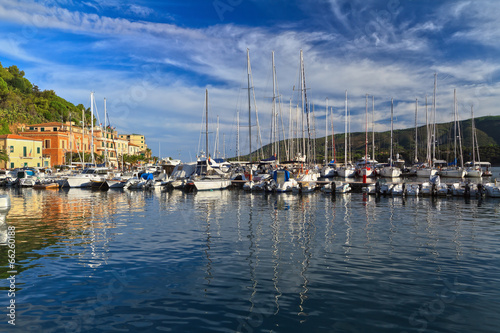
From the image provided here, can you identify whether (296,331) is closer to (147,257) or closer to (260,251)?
(260,251)

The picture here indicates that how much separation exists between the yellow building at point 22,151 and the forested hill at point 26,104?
16517 mm

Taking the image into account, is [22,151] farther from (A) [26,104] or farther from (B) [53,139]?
(A) [26,104]

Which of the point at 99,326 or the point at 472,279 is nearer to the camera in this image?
the point at 99,326

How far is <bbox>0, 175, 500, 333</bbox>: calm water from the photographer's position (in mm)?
8766

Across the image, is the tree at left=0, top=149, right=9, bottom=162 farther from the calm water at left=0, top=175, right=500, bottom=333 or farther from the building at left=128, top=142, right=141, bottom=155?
the calm water at left=0, top=175, right=500, bottom=333

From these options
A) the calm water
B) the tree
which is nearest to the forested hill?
the tree

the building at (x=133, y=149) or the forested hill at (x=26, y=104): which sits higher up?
the forested hill at (x=26, y=104)

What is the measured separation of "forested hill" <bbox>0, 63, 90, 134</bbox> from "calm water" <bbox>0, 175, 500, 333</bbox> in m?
104

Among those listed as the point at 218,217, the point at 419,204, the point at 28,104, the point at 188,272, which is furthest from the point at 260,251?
the point at 28,104

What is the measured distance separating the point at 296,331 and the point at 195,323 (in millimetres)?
2537

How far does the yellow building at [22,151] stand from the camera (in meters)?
86.1

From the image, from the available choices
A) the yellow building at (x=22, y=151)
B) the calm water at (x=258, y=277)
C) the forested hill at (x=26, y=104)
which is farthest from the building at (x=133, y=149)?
the calm water at (x=258, y=277)

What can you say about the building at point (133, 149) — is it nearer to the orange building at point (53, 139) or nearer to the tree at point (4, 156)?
the orange building at point (53, 139)

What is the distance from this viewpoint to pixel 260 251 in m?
15.5
